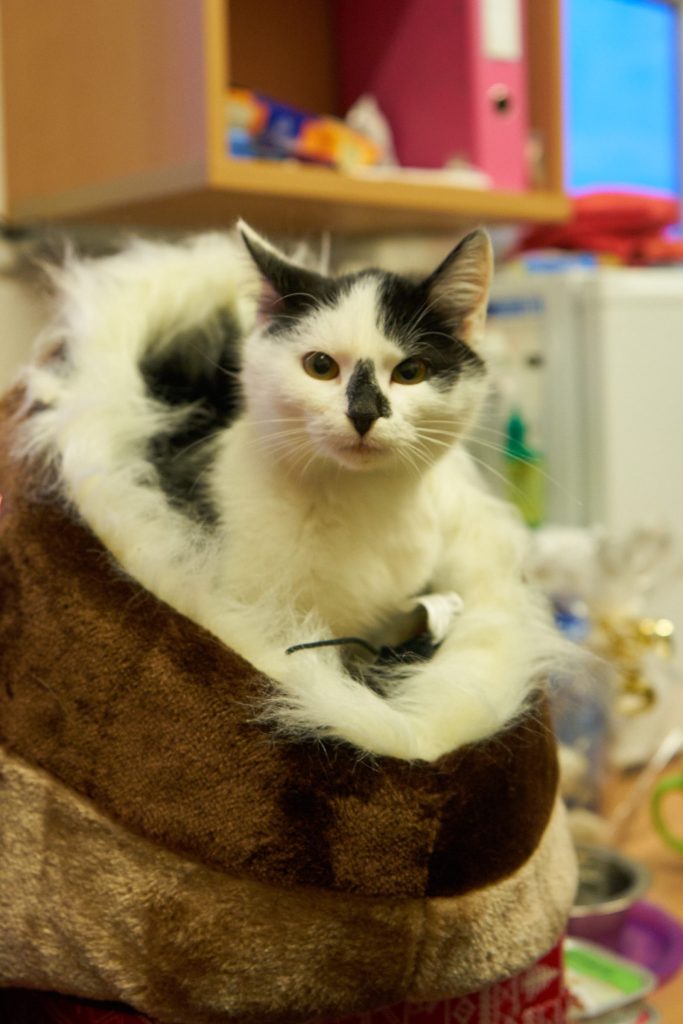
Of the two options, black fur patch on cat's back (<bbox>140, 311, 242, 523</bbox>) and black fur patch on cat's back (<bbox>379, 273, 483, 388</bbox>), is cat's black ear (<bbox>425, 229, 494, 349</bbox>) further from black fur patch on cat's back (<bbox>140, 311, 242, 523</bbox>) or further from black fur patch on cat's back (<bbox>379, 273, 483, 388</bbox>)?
black fur patch on cat's back (<bbox>140, 311, 242, 523</bbox>)

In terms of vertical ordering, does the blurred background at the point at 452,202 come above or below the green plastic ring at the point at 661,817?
above

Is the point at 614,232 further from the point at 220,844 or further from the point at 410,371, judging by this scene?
the point at 220,844

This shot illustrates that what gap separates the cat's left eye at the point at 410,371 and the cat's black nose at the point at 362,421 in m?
0.05

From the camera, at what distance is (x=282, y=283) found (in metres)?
0.55

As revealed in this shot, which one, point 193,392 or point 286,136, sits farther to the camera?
point 286,136

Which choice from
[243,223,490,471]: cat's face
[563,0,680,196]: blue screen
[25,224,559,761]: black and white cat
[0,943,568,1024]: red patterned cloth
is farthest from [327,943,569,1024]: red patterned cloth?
[563,0,680,196]: blue screen

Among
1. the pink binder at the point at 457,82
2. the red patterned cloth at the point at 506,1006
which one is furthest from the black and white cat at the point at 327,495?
the pink binder at the point at 457,82

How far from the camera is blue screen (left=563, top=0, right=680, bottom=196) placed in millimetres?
1882

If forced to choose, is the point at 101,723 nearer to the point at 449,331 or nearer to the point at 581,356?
the point at 449,331

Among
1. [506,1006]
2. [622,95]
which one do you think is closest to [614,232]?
[622,95]

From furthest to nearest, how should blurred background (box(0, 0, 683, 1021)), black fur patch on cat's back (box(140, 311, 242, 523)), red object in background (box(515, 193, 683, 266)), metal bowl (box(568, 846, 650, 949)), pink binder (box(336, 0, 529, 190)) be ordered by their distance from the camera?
1. red object in background (box(515, 193, 683, 266))
2. pink binder (box(336, 0, 529, 190))
3. blurred background (box(0, 0, 683, 1021))
4. metal bowl (box(568, 846, 650, 949))
5. black fur patch on cat's back (box(140, 311, 242, 523))

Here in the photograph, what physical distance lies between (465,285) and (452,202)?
1.81ft

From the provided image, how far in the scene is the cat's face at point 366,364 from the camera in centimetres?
50

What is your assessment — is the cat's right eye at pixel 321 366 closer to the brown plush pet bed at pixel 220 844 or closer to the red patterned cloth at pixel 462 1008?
the brown plush pet bed at pixel 220 844
